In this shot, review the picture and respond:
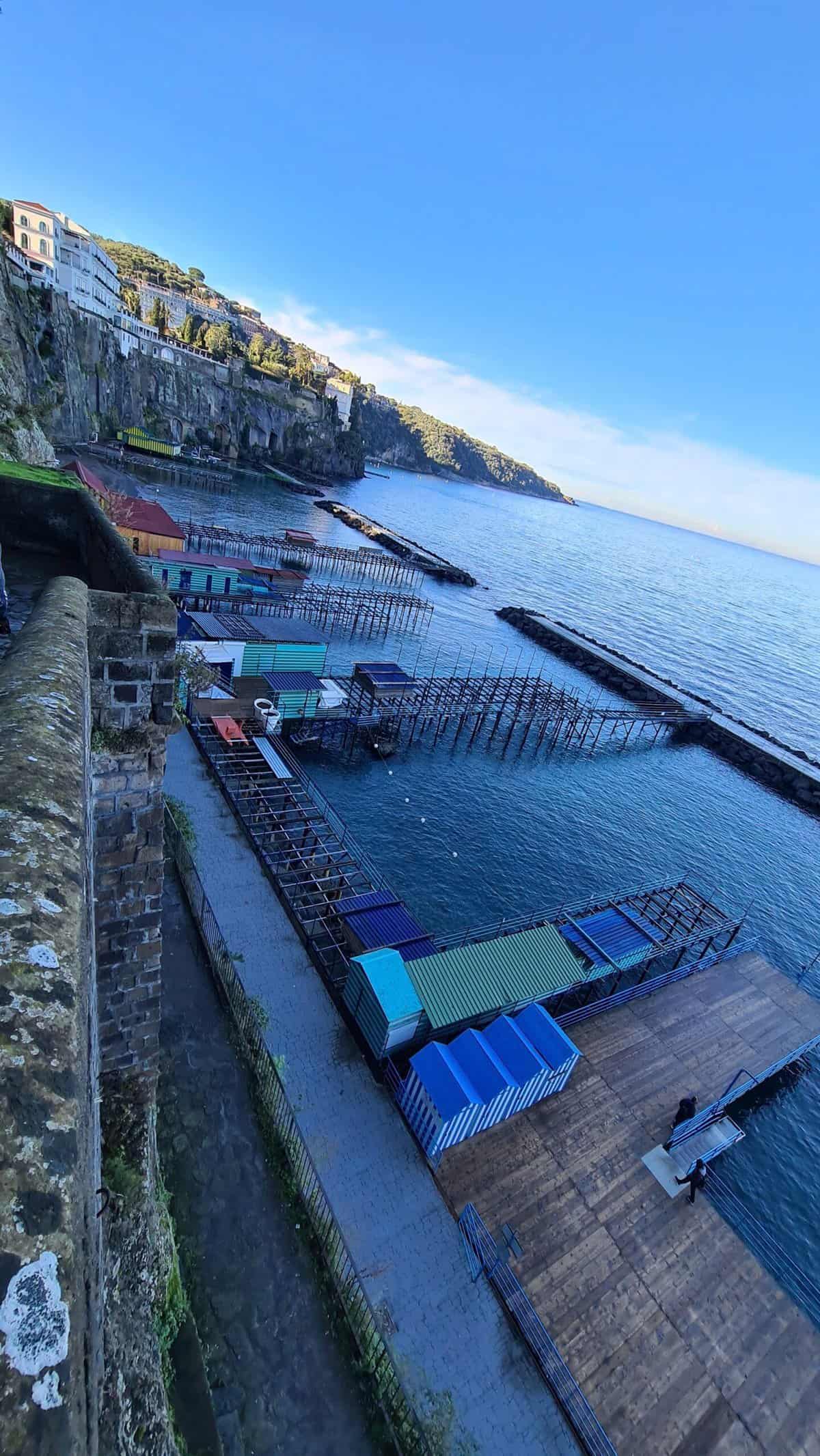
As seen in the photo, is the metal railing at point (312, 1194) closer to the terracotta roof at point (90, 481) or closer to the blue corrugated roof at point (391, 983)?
the blue corrugated roof at point (391, 983)

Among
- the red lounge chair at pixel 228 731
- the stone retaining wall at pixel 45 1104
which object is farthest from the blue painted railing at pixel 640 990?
the stone retaining wall at pixel 45 1104

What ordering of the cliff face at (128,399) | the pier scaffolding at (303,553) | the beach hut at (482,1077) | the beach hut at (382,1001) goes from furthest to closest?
the pier scaffolding at (303,553), the cliff face at (128,399), the beach hut at (382,1001), the beach hut at (482,1077)

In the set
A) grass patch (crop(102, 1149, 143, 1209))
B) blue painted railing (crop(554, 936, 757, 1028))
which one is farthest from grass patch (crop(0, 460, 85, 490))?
blue painted railing (crop(554, 936, 757, 1028))

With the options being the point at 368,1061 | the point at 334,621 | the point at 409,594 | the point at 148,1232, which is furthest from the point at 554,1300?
the point at 409,594

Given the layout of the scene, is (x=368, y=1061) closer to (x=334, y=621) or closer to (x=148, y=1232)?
(x=148, y=1232)

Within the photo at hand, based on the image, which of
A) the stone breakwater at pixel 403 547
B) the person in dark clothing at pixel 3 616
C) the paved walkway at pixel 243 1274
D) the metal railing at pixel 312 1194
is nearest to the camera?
the person in dark clothing at pixel 3 616

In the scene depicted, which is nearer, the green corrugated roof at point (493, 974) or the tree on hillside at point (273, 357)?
the green corrugated roof at point (493, 974)
